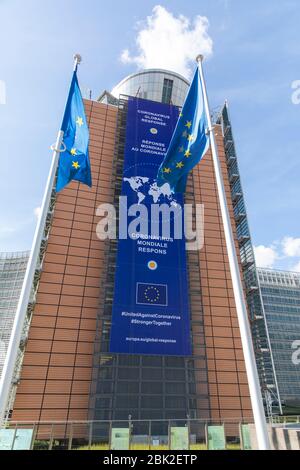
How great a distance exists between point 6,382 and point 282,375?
79.3 meters

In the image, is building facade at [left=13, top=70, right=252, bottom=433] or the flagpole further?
building facade at [left=13, top=70, right=252, bottom=433]

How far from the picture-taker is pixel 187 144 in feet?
41.7

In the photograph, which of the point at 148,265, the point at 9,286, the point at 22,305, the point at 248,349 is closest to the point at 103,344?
the point at 148,265

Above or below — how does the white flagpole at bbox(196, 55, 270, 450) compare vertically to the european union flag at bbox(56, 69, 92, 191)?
below

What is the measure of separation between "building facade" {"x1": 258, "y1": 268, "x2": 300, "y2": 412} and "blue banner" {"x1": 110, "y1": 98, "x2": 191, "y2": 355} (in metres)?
53.5

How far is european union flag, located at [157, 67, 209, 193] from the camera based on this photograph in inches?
488

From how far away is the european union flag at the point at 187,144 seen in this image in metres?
12.4

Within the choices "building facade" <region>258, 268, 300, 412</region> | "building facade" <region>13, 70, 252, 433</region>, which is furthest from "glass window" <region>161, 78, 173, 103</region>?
"building facade" <region>258, 268, 300, 412</region>

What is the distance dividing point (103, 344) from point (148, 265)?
25.7 ft

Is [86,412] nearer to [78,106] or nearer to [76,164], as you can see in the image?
[76,164]

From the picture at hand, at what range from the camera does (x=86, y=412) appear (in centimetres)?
2455

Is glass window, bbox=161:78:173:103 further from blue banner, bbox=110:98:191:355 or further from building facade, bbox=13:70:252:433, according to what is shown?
building facade, bbox=13:70:252:433
